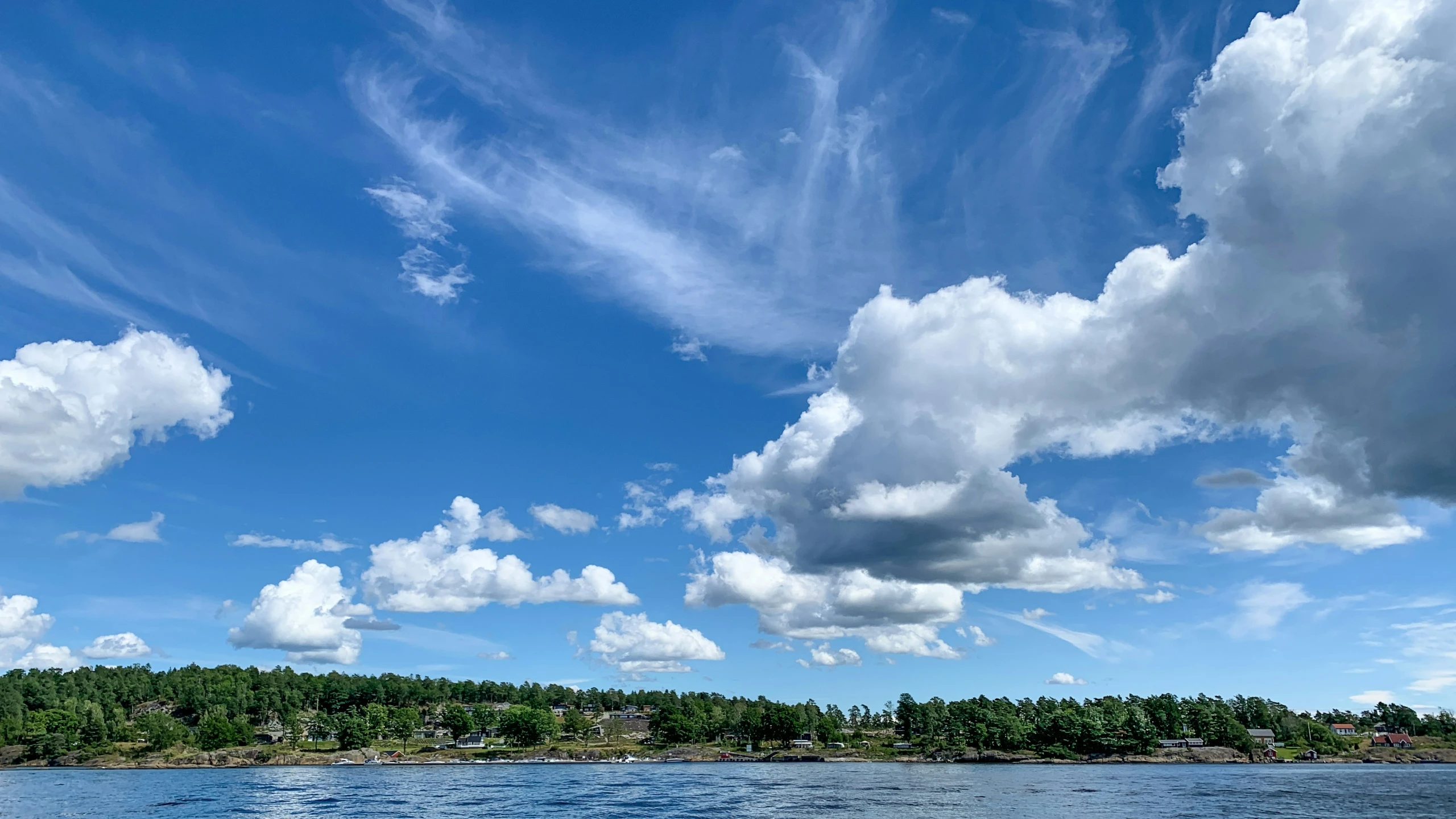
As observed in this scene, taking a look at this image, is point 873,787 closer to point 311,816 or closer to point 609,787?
point 609,787

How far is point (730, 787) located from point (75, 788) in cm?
11035

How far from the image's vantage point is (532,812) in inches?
3824

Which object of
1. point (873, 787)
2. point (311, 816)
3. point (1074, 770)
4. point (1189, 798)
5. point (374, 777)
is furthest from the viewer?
point (1074, 770)

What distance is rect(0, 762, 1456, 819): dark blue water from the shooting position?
320 feet

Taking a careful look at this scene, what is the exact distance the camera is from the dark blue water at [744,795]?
320ft

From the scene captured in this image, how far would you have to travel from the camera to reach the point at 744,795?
12356cm

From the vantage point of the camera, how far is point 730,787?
142 meters

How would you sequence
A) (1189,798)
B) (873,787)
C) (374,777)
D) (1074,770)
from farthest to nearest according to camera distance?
(1074,770)
(374,777)
(873,787)
(1189,798)

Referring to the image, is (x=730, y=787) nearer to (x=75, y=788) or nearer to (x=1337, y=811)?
(x=1337, y=811)

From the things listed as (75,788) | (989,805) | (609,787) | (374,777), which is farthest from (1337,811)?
(75,788)

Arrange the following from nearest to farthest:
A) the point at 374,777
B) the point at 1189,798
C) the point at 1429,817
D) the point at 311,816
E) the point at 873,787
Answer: the point at 1429,817 → the point at 311,816 → the point at 1189,798 → the point at 873,787 → the point at 374,777

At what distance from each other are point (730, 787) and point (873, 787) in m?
23.3

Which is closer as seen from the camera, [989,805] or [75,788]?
[989,805]

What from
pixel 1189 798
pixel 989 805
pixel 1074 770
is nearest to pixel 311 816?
pixel 989 805
